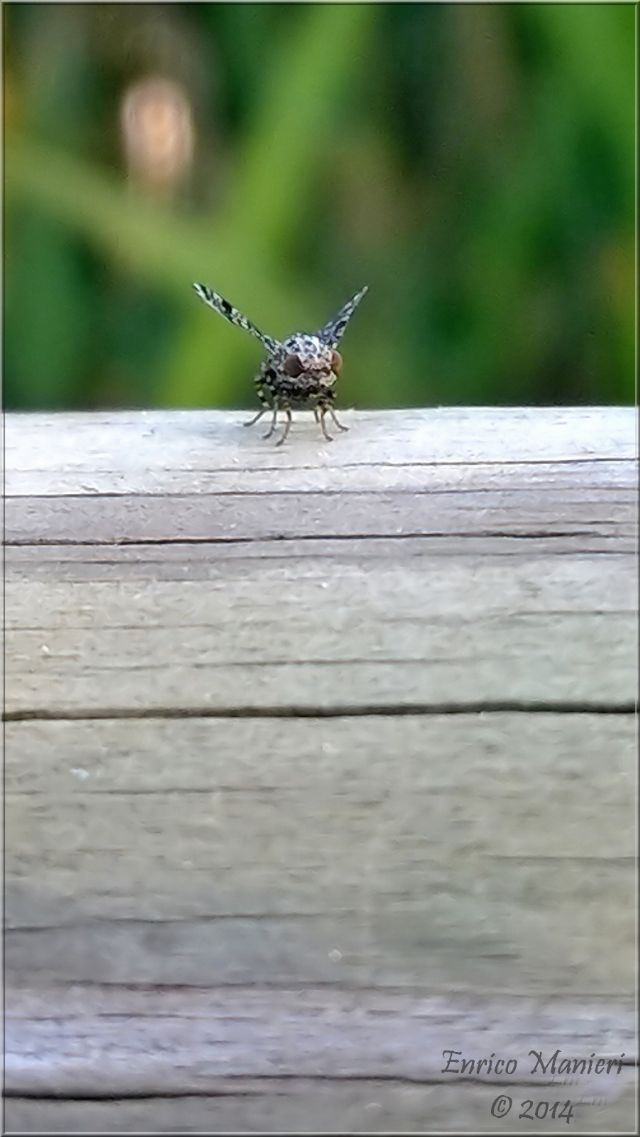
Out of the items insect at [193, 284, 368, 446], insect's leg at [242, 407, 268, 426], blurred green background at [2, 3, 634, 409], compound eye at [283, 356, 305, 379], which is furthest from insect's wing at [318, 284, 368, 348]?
blurred green background at [2, 3, 634, 409]

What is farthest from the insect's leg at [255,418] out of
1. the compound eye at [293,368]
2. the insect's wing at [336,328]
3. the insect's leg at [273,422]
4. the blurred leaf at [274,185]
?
the blurred leaf at [274,185]

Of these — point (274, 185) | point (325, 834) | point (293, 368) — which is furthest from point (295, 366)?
point (274, 185)

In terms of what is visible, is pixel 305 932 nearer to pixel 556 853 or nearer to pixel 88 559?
pixel 556 853

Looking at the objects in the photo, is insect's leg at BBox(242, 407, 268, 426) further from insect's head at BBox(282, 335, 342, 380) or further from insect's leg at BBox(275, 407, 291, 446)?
insect's head at BBox(282, 335, 342, 380)

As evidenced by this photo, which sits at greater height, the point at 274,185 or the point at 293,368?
the point at 274,185

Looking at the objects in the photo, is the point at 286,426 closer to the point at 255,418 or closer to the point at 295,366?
the point at 255,418

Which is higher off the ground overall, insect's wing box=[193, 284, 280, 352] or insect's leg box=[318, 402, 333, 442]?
insect's wing box=[193, 284, 280, 352]
